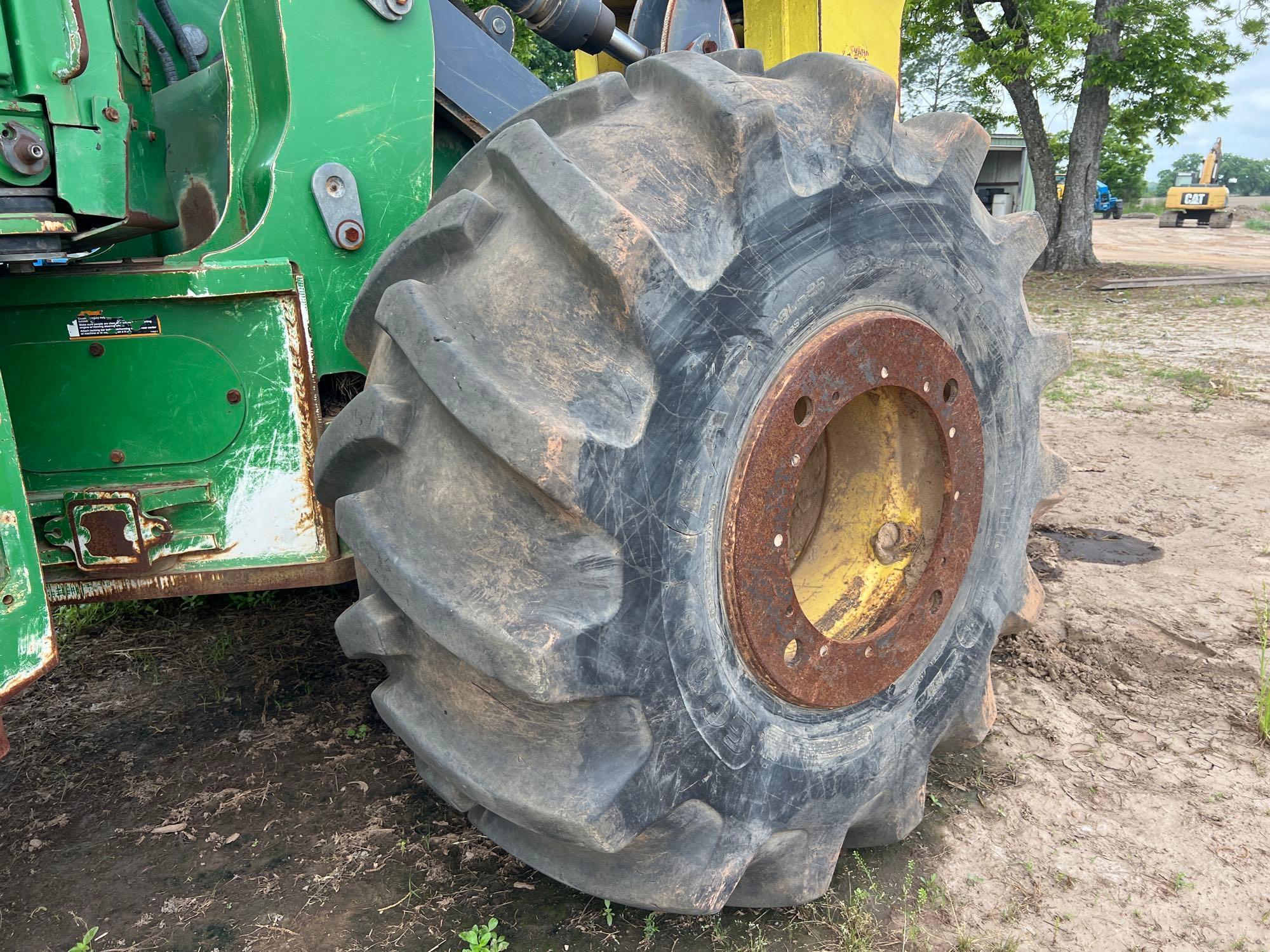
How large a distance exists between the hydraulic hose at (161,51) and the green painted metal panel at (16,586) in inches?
46.5

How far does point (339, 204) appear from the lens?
1806mm

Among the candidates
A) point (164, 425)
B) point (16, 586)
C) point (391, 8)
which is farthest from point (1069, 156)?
point (16, 586)

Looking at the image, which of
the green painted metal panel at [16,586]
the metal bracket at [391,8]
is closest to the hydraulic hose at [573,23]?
the metal bracket at [391,8]

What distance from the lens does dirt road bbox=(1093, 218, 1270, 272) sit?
648 inches

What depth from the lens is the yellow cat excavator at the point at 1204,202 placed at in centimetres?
2825

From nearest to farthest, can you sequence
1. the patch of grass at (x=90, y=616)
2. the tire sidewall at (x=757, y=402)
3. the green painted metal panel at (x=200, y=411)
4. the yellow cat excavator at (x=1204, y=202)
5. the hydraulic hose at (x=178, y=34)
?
the tire sidewall at (x=757, y=402) < the green painted metal panel at (x=200, y=411) < the hydraulic hose at (x=178, y=34) < the patch of grass at (x=90, y=616) < the yellow cat excavator at (x=1204, y=202)

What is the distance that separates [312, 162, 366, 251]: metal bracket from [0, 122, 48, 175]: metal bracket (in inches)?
19.1

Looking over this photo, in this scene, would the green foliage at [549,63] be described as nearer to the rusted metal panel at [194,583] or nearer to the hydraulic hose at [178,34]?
the hydraulic hose at [178,34]

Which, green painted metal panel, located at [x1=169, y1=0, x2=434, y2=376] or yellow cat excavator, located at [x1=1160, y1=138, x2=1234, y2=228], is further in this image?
yellow cat excavator, located at [x1=1160, y1=138, x2=1234, y2=228]

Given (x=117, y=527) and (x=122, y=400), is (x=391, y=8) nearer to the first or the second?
(x=122, y=400)

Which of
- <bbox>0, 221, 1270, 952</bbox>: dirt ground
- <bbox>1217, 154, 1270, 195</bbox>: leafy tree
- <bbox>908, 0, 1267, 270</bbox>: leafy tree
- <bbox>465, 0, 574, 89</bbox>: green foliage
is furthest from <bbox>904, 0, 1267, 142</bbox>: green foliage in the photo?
<bbox>1217, 154, 1270, 195</bbox>: leafy tree

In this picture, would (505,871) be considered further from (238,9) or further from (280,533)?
(238,9)

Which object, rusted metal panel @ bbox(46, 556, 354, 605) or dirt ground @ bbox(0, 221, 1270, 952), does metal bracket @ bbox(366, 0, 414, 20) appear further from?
dirt ground @ bbox(0, 221, 1270, 952)

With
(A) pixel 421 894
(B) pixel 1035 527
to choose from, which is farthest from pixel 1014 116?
(A) pixel 421 894
